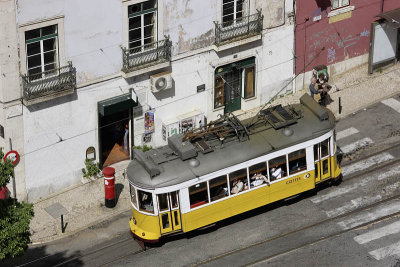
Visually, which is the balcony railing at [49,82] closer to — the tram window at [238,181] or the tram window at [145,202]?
the tram window at [145,202]

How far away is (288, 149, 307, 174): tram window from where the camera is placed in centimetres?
3633

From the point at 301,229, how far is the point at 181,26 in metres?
9.56

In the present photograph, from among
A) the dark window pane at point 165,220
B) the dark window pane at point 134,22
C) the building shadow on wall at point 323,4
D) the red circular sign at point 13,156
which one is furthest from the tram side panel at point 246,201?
the building shadow on wall at point 323,4

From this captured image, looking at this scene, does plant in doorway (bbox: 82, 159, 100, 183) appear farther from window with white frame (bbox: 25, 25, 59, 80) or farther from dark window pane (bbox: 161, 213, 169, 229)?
dark window pane (bbox: 161, 213, 169, 229)

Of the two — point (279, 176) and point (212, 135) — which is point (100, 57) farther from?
Answer: point (279, 176)

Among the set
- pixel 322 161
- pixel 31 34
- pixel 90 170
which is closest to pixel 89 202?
pixel 90 170

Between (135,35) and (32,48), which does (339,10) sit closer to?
(135,35)

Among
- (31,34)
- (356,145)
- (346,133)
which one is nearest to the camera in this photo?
(31,34)

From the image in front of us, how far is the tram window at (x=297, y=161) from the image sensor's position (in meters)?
36.3

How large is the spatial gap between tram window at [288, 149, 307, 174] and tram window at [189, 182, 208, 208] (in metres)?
3.48

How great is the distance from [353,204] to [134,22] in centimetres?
1086

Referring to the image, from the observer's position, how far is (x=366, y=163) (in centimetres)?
3962

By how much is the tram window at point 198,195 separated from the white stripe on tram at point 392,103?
38.9 ft

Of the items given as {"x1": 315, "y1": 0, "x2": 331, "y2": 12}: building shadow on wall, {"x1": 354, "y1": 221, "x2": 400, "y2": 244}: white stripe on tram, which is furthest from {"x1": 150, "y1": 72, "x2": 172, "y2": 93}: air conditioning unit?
{"x1": 354, "y1": 221, "x2": 400, "y2": 244}: white stripe on tram
